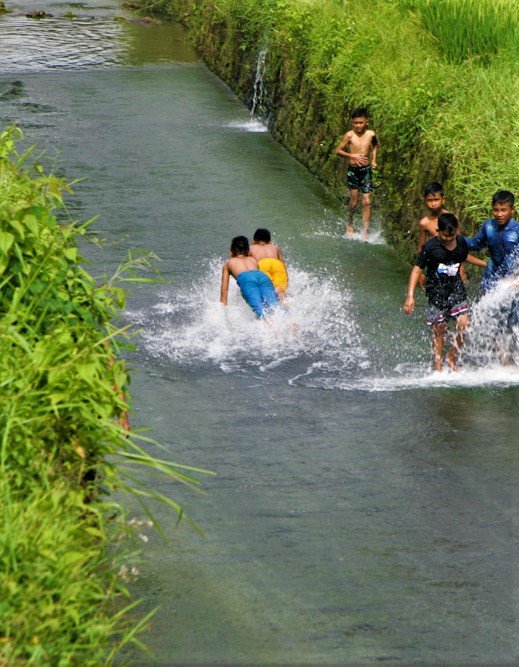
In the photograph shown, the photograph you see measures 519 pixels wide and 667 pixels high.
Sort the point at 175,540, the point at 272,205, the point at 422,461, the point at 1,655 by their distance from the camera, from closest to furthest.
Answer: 1. the point at 1,655
2. the point at 175,540
3. the point at 422,461
4. the point at 272,205

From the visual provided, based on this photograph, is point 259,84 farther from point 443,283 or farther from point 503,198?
point 503,198

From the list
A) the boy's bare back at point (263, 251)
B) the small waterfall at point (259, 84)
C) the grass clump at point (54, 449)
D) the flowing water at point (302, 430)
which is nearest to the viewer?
the grass clump at point (54, 449)

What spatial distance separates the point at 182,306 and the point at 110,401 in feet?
22.2

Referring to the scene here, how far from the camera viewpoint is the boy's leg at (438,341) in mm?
9906

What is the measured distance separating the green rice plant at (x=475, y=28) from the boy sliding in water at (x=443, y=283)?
4.60 m

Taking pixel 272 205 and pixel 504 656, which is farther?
pixel 272 205

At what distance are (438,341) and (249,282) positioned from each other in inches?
79.4

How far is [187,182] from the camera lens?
1614 cm

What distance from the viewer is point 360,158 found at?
1365cm

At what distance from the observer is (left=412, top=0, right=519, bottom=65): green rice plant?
13727 millimetres

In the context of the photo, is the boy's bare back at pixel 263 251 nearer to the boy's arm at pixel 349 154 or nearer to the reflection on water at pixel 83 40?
the boy's arm at pixel 349 154

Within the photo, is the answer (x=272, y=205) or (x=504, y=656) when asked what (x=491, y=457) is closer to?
(x=504, y=656)

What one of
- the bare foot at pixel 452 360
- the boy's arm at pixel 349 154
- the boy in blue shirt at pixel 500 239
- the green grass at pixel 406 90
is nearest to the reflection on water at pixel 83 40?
the green grass at pixel 406 90

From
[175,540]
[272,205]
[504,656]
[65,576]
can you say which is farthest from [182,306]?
[65,576]
